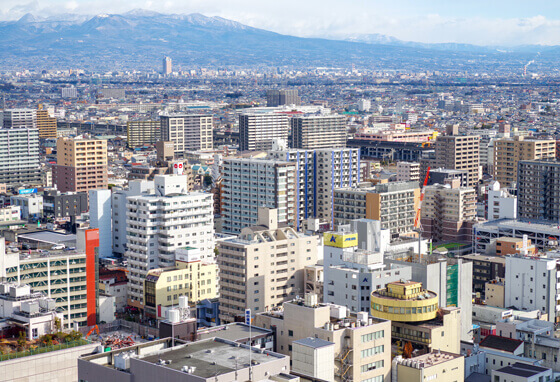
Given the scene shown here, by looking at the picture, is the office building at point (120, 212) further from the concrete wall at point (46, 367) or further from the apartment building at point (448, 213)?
the concrete wall at point (46, 367)

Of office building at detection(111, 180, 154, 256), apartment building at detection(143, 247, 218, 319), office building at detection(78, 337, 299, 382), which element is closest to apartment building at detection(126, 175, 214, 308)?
apartment building at detection(143, 247, 218, 319)

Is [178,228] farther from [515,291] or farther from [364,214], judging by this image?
[515,291]

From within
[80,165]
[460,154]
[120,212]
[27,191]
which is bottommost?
[27,191]

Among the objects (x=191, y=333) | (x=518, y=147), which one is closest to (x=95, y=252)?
(x=191, y=333)

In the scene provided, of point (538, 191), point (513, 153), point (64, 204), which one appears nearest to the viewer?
point (538, 191)

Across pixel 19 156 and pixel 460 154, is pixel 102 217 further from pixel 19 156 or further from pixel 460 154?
pixel 460 154

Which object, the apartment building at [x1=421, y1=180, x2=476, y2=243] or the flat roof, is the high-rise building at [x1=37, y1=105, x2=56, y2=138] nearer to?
the apartment building at [x1=421, y1=180, x2=476, y2=243]

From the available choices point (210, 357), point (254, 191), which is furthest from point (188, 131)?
point (210, 357)
